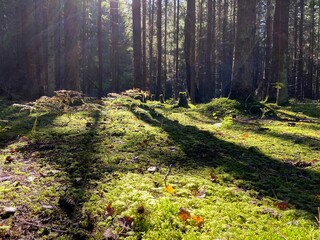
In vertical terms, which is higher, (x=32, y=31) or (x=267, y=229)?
(x=32, y=31)

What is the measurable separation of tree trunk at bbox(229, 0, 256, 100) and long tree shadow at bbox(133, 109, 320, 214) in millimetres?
4684

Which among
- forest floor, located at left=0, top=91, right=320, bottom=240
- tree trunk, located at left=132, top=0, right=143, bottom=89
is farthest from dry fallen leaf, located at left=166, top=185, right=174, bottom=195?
tree trunk, located at left=132, top=0, right=143, bottom=89

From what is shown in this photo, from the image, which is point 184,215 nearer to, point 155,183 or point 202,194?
point 202,194

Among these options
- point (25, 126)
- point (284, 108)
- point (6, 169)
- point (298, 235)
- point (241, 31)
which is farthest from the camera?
point (284, 108)

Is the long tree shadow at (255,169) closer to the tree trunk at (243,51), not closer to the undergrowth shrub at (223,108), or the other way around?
the undergrowth shrub at (223,108)

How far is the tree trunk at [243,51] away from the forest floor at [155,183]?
3928mm

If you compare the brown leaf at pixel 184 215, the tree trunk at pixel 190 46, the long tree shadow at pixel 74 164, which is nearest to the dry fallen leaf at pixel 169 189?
the brown leaf at pixel 184 215

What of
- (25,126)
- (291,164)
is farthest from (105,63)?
(291,164)

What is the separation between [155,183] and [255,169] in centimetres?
135

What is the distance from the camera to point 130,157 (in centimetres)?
377

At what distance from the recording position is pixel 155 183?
296 centimetres

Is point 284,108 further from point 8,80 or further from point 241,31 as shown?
point 8,80

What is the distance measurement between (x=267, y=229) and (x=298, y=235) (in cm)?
20

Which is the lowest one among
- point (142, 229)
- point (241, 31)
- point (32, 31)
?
point (142, 229)
